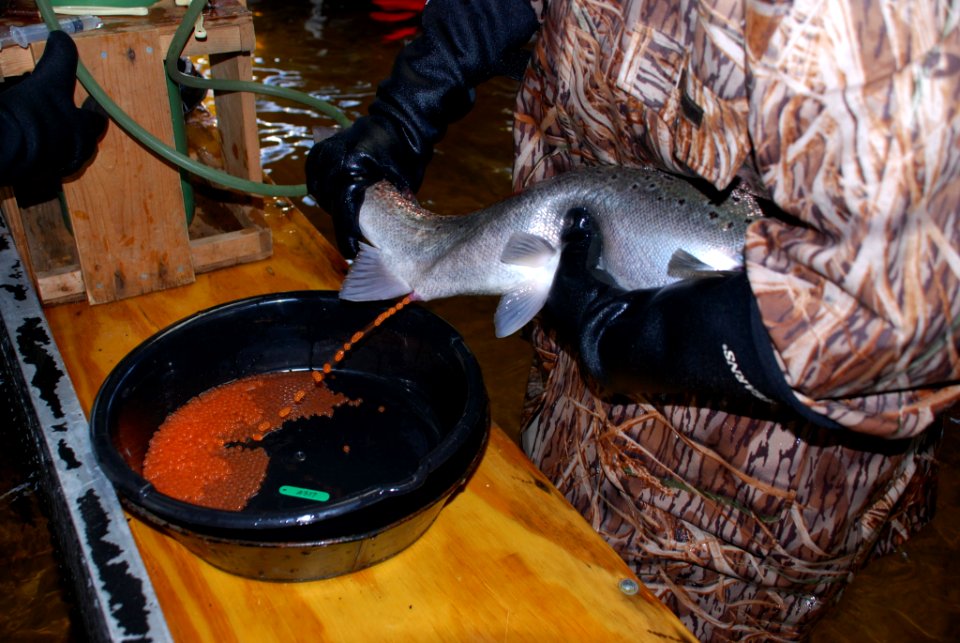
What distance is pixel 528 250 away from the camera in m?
1.47

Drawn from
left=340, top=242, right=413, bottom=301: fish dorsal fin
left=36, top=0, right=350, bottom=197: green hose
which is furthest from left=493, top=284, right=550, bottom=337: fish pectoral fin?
left=36, top=0, right=350, bottom=197: green hose

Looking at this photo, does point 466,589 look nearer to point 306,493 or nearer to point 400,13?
point 306,493

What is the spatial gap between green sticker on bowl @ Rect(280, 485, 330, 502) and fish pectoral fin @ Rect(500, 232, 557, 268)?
553 millimetres

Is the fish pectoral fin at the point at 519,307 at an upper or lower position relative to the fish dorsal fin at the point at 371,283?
upper

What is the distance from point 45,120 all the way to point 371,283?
746 mm

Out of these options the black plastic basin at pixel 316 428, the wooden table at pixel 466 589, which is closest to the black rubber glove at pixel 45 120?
the black plastic basin at pixel 316 428

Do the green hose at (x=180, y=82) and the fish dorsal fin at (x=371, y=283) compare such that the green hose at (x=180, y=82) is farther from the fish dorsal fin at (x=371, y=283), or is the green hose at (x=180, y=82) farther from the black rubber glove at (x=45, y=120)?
the fish dorsal fin at (x=371, y=283)

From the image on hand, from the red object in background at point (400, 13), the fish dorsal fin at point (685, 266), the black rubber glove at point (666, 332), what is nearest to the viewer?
the black rubber glove at point (666, 332)

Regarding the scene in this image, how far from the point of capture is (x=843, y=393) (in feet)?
3.34

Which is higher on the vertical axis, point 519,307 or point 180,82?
point 180,82

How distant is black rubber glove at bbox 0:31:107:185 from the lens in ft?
5.28

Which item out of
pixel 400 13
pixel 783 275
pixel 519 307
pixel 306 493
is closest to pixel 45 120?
pixel 306 493

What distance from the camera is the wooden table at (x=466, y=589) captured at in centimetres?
129

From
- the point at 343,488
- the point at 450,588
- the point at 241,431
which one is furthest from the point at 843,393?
the point at 241,431
